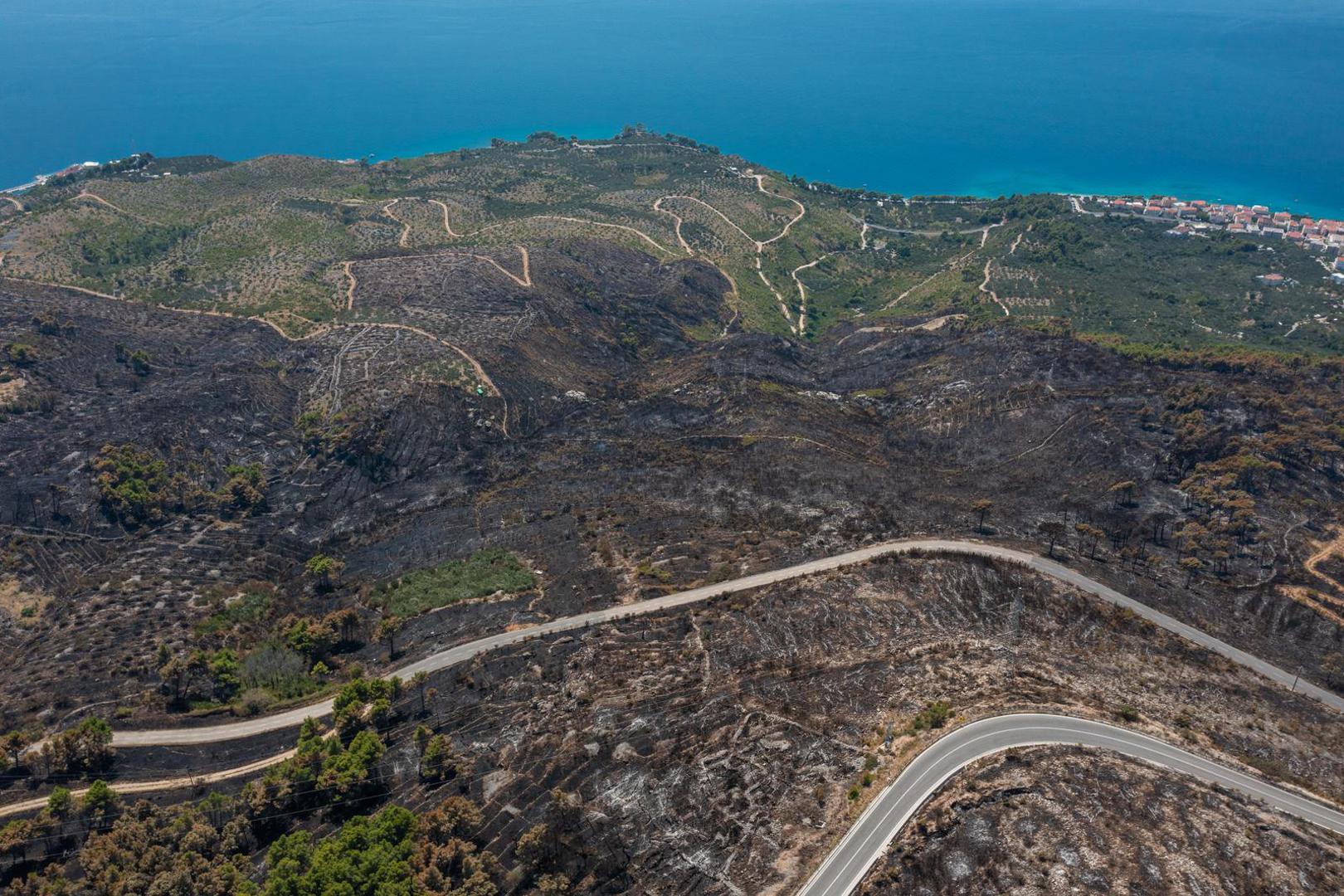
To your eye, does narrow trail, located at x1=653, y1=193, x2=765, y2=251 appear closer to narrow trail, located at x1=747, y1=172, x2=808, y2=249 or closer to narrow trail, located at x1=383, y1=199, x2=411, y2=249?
narrow trail, located at x1=747, y1=172, x2=808, y2=249

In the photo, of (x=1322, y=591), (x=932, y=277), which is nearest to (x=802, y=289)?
(x=932, y=277)

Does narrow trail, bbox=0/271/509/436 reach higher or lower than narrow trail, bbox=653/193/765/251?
lower

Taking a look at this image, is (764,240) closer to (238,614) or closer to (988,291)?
(988,291)

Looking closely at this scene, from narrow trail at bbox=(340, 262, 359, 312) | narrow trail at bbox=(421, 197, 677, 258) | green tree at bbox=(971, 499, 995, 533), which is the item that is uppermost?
narrow trail at bbox=(421, 197, 677, 258)

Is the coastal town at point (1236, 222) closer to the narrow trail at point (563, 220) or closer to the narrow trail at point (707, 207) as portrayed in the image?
the narrow trail at point (707, 207)

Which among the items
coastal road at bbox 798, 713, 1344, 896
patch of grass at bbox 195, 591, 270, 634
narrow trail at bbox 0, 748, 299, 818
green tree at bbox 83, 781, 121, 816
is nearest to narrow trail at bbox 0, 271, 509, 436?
patch of grass at bbox 195, 591, 270, 634

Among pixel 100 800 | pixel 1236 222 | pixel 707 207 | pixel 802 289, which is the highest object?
pixel 707 207
